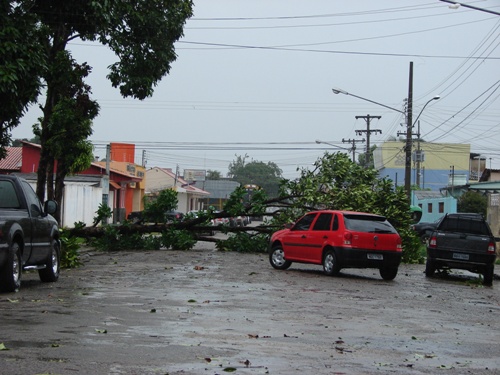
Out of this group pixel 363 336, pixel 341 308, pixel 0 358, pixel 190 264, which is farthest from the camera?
pixel 190 264

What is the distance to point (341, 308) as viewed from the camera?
1362 centimetres

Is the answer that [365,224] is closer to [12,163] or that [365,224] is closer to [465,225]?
[465,225]

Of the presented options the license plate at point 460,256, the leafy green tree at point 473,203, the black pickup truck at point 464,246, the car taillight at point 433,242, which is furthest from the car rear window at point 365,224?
the leafy green tree at point 473,203

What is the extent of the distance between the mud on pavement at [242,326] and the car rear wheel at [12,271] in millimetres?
261

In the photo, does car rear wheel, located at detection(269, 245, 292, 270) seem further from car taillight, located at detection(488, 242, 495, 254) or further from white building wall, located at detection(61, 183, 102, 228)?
white building wall, located at detection(61, 183, 102, 228)

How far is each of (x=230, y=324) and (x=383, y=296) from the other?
6.00 meters

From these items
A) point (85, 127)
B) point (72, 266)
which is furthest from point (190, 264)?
point (85, 127)

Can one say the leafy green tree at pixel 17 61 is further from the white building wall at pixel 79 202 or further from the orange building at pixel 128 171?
the orange building at pixel 128 171

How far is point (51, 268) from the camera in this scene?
1678 centimetres

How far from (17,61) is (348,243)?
8.90 metres

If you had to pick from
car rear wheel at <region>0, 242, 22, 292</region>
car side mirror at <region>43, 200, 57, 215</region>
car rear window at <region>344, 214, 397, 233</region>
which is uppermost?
car side mirror at <region>43, 200, 57, 215</region>

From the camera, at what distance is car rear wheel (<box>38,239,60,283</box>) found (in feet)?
54.8

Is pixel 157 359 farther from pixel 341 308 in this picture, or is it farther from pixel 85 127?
pixel 85 127

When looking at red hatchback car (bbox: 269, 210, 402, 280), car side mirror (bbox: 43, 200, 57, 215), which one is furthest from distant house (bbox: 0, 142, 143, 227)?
car side mirror (bbox: 43, 200, 57, 215)
